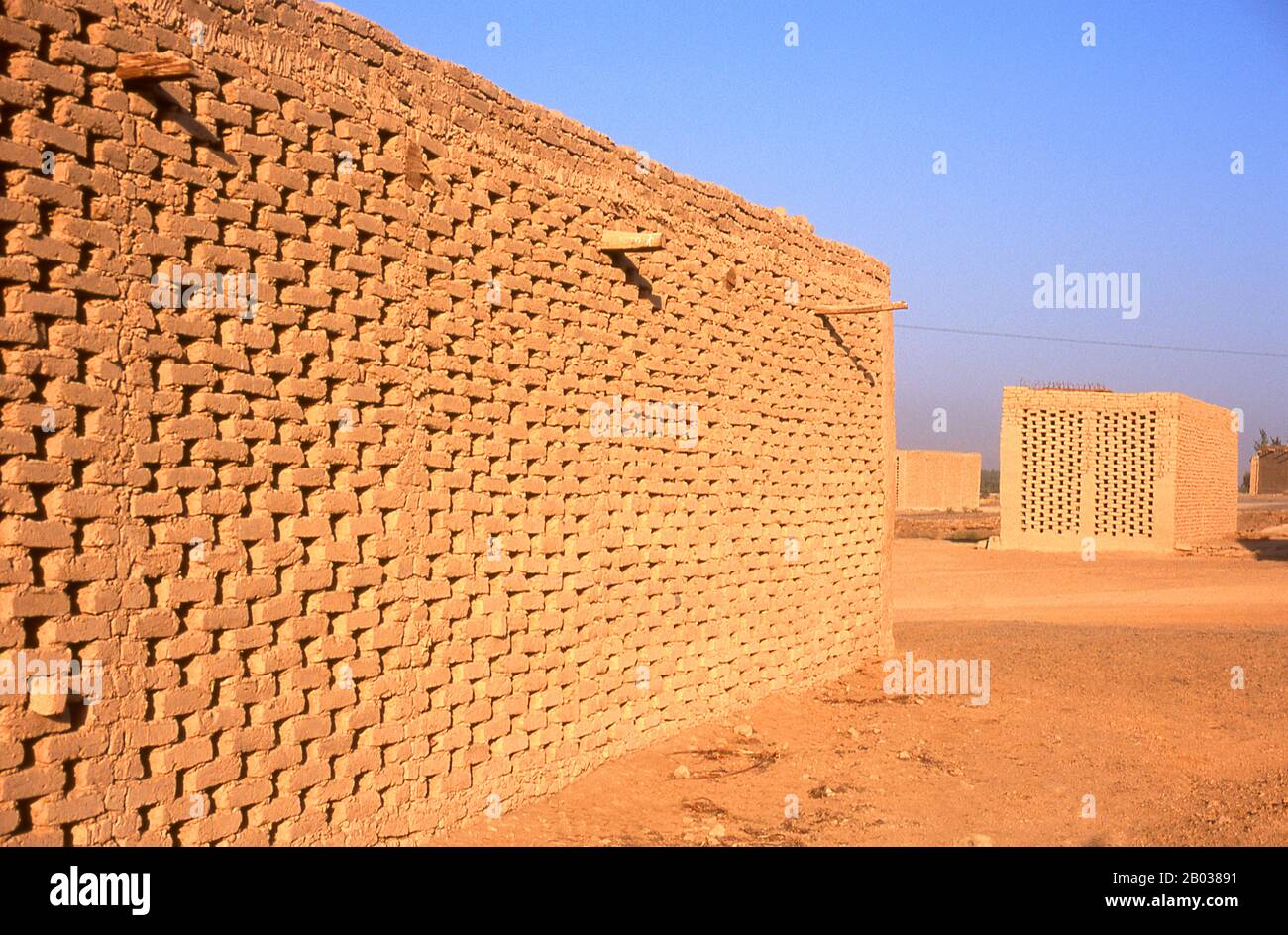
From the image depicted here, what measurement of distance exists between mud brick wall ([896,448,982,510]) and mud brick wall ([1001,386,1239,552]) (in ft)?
68.4

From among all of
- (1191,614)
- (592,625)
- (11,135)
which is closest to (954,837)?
(592,625)

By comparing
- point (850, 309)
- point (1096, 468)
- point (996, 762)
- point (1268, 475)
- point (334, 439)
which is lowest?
point (996, 762)

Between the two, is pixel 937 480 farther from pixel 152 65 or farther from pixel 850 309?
pixel 152 65

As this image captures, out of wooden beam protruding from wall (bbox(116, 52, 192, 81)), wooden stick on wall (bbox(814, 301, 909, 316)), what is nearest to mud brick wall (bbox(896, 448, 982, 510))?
wooden stick on wall (bbox(814, 301, 909, 316))

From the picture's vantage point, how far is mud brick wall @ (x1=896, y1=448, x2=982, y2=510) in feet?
148

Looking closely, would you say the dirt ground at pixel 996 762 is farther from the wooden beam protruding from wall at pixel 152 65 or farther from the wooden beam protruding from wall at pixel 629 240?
the wooden beam protruding from wall at pixel 152 65

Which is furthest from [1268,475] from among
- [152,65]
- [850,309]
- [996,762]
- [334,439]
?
[152,65]

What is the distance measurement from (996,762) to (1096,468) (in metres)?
17.2

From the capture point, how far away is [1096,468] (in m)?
23.2

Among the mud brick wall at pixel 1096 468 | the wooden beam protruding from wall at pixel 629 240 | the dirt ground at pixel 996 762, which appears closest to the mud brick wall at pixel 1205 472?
the mud brick wall at pixel 1096 468

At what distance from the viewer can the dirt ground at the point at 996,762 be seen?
19.5 feet

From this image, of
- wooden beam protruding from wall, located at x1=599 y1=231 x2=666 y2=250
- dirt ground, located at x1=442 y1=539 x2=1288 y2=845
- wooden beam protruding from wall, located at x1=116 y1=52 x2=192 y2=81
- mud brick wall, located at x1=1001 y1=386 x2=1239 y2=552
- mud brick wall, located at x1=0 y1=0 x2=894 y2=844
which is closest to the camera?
mud brick wall, located at x1=0 y1=0 x2=894 y2=844

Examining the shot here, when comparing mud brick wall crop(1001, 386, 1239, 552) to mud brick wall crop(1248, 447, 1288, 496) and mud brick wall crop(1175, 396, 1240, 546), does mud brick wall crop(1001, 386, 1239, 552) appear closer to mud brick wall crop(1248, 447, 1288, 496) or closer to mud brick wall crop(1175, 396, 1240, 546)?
mud brick wall crop(1175, 396, 1240, 546)

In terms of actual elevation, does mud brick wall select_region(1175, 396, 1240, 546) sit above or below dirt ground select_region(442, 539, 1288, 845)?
above
